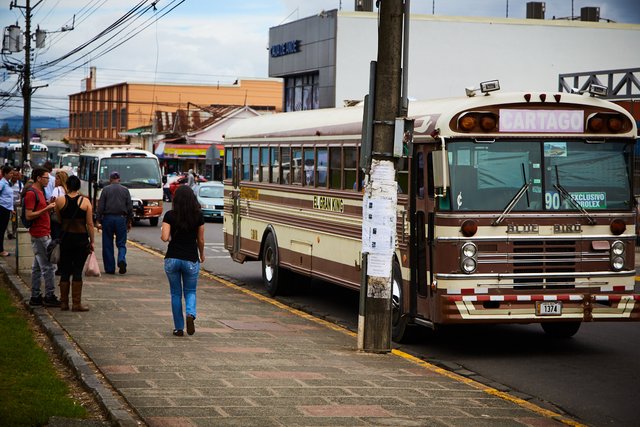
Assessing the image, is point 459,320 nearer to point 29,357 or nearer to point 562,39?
point 29,357

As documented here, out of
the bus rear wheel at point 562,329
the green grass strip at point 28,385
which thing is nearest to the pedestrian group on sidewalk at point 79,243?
the green grass strip at point 28,385

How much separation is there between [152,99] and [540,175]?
86.2 m

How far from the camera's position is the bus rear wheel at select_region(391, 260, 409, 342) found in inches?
492

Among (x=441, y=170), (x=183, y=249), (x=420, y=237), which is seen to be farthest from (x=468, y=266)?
(x=183, y=249)

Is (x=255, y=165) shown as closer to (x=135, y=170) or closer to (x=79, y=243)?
(x=79, y=243)

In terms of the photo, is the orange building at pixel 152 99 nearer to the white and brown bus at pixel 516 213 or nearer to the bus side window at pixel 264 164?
the bus side window at pixel 264 164

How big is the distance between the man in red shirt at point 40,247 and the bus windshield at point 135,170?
70.9ft

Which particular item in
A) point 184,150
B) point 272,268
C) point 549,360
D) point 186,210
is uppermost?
point 184,150

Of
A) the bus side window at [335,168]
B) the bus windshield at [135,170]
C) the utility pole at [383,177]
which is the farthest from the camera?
the bus windshield at [135,170]

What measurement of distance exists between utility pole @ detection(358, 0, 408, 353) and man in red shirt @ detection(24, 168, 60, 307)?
5046 mm

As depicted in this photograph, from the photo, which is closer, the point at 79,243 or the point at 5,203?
the point at 79,243

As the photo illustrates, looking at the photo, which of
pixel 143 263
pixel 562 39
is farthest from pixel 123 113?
pixel 143 263

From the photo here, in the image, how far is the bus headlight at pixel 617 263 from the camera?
1193 cm

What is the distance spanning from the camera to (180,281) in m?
12.3
